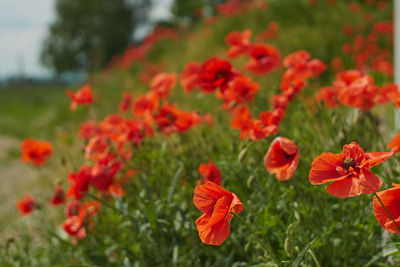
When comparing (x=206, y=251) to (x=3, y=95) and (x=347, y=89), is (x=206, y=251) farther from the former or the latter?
(x=3, y=95)

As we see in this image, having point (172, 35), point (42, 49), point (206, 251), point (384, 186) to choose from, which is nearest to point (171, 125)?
point (206, 251)

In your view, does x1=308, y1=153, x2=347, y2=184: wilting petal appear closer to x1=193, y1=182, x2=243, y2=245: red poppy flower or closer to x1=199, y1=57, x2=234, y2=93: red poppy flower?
x1=193, y1=182, x2=243, y2=245: red poppy flower

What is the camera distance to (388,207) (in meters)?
0.88

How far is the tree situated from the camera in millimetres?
24297

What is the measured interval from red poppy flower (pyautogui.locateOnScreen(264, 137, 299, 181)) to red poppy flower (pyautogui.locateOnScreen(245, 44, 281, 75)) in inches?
28.8

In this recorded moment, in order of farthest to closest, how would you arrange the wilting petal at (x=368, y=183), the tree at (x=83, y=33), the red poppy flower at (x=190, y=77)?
the tree at (x=83, y=33), the red poppy flower at (x=190, y=77), the wilting petal at (x=368, y=183)

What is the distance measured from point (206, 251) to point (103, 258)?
0.64 m

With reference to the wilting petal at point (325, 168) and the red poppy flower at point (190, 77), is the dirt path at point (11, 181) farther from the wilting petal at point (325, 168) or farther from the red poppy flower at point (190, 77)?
the wilting petal at point (325, 168)

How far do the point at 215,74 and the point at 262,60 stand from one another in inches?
15.1

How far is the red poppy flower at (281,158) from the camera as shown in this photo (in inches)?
44.3

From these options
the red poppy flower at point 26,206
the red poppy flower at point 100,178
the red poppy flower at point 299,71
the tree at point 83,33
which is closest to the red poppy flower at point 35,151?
the red poppy flower at point 26,206

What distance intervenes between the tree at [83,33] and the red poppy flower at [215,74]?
78.3ft

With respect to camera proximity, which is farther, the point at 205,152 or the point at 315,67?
the point at 205,152

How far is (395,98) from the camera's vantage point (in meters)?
1.14
